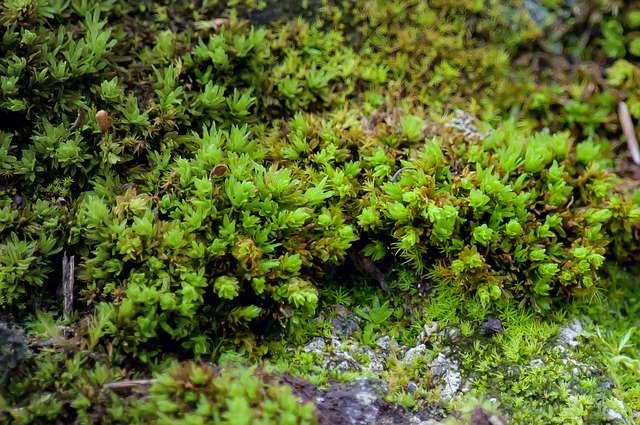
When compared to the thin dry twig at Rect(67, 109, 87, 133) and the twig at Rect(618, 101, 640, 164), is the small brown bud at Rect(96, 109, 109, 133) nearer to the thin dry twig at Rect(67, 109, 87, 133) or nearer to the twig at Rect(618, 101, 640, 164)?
the thin dry twig at Rect(67, 109, 87, 133)

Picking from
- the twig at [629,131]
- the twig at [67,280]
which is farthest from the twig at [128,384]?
the twig at [629,131]

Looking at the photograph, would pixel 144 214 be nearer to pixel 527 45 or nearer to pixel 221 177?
pixel 221 177

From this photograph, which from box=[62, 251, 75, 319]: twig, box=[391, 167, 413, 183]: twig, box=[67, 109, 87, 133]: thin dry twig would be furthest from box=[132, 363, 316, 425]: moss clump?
box=[67, 109, 87, 133]: thin dry twig

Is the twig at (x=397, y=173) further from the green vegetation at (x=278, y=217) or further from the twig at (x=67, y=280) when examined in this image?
the twig at (x=67, y=280)

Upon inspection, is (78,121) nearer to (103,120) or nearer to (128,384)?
(103,120)

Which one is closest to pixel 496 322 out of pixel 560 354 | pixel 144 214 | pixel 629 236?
pixel 560 354

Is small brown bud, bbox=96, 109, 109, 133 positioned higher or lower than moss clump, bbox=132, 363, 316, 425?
higher
